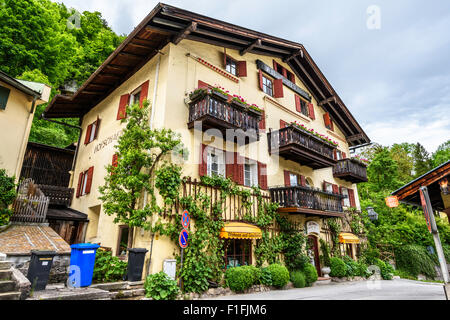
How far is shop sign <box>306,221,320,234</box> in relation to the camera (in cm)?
1364

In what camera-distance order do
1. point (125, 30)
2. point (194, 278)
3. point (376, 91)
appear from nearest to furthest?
point (194, 278) < point (376, 91) < point (125, 30)

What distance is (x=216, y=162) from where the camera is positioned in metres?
11.3

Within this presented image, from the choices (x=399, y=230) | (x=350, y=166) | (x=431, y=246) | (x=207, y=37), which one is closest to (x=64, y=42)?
(x=207, y=37)

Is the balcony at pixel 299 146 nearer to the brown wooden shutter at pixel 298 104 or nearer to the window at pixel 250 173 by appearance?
the window at pixel 250 173

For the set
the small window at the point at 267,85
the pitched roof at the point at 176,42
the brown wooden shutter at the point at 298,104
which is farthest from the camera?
the brown wooden shutter at the point at 298,104

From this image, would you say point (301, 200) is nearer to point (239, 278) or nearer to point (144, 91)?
point (239, 278)

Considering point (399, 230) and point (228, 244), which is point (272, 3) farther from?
point (399, 230)

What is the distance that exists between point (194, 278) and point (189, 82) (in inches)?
295

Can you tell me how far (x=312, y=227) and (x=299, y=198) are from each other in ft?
8.22

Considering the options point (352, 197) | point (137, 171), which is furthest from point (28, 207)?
point (352, 197)

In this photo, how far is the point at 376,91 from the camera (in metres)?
9.93

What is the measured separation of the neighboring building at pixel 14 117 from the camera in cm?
1201

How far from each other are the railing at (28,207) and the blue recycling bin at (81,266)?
5.57 metres

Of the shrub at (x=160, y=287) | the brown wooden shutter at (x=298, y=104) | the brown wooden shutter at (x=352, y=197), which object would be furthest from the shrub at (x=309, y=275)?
the brown wooden shutter at (x=298, y=104)
